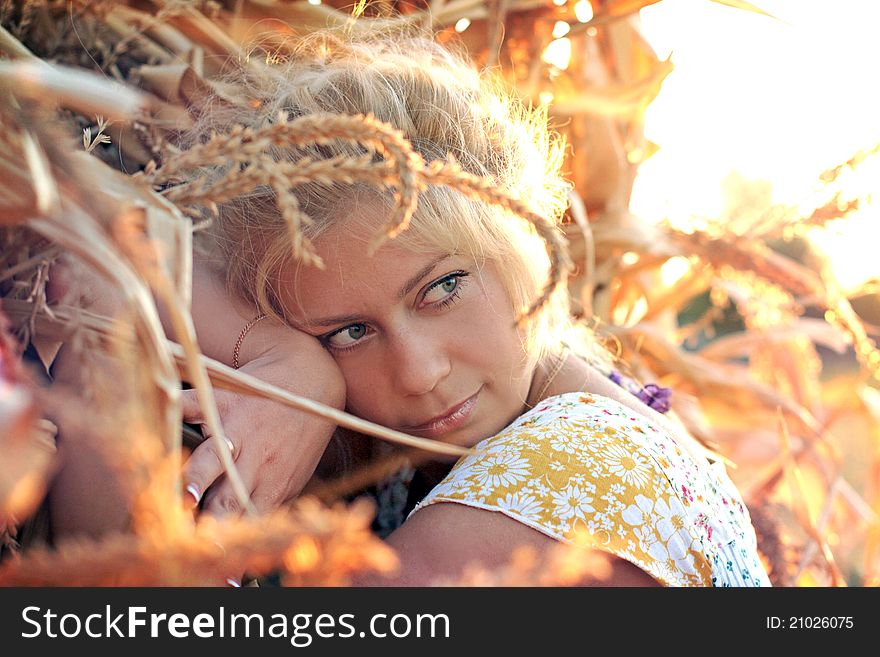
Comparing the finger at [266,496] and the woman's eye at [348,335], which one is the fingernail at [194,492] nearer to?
the finger at [266,496]

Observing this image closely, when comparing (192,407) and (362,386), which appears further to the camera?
(362,386)

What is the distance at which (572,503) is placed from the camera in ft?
1.78

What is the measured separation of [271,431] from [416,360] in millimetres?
129

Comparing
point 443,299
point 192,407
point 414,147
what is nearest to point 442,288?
point 443,299

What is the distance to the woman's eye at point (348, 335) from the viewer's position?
2.08 feet

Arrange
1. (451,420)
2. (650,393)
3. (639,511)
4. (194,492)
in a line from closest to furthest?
(194,492), (639,511), (451,420), (650,393)

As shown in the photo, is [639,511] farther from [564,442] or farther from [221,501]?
[221,501]

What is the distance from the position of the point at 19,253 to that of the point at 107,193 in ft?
0.47

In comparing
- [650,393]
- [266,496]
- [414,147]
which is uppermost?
[414,147]

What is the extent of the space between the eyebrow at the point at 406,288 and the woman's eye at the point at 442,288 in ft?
0.05

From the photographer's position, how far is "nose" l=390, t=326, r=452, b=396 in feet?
2.02

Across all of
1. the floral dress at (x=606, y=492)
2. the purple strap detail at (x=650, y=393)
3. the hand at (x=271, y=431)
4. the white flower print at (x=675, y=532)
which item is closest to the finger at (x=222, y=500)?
the hand at (x=271, y=431)

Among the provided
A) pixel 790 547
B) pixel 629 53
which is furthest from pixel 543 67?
pixel 790 547
